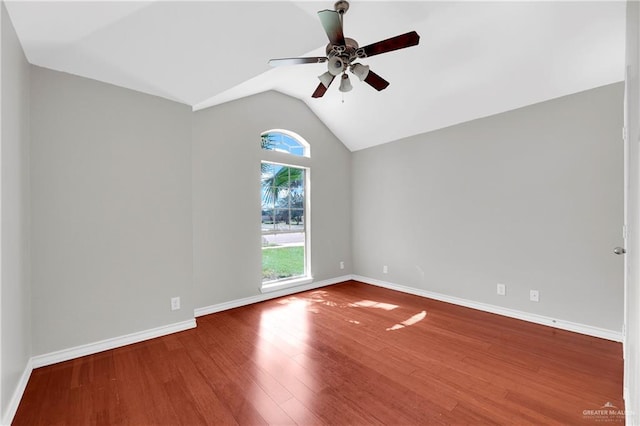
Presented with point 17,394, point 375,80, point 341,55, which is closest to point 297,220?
point 375,80

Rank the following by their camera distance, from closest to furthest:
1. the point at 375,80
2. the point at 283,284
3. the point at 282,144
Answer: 1. the point at 375,80
2. the point at 283,284
3. the point at 282,144

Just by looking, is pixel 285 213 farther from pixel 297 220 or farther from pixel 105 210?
pixel 105 210

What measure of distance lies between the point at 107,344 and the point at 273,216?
2.37 m

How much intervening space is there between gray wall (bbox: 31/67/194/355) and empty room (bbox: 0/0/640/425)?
0.06 ft

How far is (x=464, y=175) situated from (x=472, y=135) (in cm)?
51

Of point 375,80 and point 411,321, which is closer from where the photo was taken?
point 375,80

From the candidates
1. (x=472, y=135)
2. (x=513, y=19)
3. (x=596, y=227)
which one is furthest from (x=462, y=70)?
(x=596, y=227)

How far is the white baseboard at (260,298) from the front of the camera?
3246mm

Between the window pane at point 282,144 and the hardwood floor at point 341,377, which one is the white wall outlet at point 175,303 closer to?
the hardwood floor at point 341,377

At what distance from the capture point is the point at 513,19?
7.13ft

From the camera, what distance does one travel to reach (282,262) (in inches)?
167

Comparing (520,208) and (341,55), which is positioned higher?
(341,55)

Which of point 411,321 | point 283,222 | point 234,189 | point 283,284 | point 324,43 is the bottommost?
point 411,321

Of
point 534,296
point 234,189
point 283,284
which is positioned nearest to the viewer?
point 534,296
